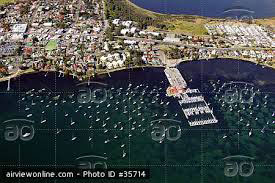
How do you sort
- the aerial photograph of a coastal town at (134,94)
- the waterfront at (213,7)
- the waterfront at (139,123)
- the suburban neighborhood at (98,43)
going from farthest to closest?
the waterfront at (213,7) → the suburban neighborhood at (98,43) → the waterfront at (139,123) → the aerial photograph of a coastal town at (134,94)

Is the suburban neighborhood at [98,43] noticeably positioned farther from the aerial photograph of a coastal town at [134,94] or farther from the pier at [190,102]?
the pier at [190,102]

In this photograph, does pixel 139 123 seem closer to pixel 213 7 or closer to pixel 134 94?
pixel 134 94

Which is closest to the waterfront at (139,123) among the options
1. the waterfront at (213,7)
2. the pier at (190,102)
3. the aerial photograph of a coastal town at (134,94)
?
the aerial photograph of a coastal town at (134,94)

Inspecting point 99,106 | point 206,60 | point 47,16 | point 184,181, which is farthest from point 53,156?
point 47,16

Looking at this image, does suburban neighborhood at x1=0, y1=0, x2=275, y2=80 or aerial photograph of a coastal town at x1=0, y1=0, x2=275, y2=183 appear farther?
suburban neighborhood at x1=0, y1=0, x2=275, y2=80

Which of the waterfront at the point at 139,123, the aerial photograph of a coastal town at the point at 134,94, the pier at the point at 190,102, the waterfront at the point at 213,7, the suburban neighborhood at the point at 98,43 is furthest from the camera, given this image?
the waterfront at the point at 213,7

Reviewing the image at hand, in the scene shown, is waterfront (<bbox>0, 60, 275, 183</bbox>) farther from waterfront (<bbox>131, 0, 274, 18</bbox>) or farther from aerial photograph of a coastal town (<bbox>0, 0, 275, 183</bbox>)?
waterfront (<bbox>131, 0, 274, 18</bbox>)

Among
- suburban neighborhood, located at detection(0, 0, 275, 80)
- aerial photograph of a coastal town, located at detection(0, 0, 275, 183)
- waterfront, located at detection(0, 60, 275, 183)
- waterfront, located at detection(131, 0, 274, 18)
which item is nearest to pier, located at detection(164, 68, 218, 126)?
aerial photograph of a coastal town, located at detection(0, 0, 275, 183)
